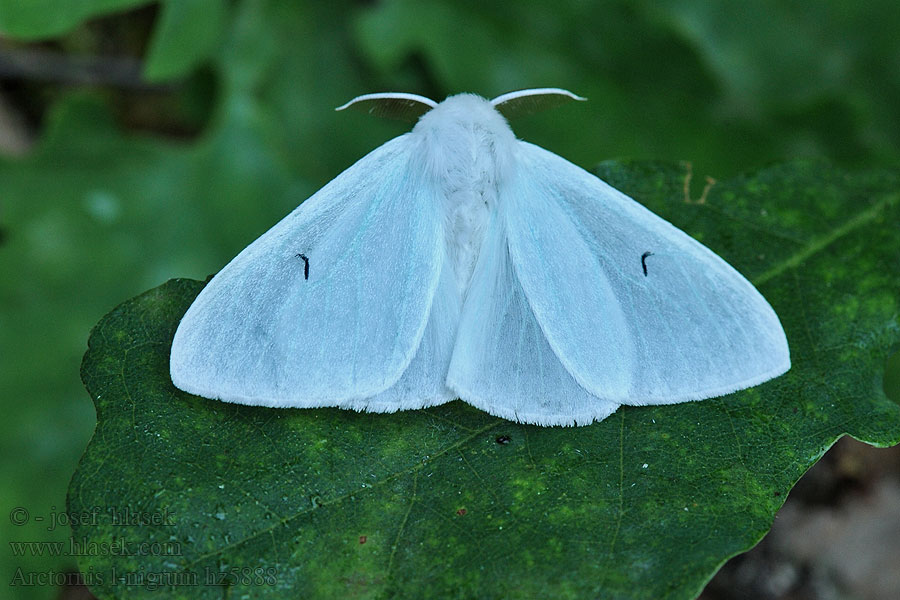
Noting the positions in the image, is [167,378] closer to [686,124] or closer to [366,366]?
[366,366]

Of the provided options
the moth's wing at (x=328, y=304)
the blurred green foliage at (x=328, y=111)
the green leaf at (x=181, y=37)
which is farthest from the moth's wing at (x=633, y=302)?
the green leaf at (x=181, y=37)

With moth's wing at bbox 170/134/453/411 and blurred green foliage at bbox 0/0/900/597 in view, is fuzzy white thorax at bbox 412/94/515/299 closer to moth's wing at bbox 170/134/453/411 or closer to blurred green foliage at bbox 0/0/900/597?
moth's wing at bbox 170/134/453/411

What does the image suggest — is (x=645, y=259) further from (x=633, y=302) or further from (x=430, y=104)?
(x=430, y=104)

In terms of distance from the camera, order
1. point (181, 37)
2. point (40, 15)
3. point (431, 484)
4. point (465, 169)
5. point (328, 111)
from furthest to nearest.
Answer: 1. point (328, 111)
2. point (181, 37)
3. point (40, 15)
4. point (465, 169)
5. point (431, 484)

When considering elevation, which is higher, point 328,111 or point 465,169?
point 465,169

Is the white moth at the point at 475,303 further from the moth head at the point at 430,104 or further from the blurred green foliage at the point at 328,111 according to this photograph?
the blurred green foliage at the point at 328,111

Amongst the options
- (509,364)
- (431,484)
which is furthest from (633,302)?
(431,484)
